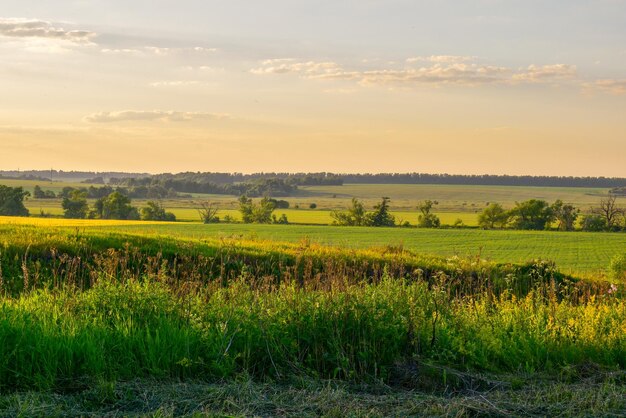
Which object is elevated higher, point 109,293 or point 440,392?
point 109,293

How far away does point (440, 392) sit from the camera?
24.8 feet

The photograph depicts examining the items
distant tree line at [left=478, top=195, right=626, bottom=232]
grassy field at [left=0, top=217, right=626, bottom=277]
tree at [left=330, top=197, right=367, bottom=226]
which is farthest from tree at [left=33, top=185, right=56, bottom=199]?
distant tree line at [left=478, top=195, right=626, bottom=232]

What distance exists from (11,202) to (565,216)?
3500 inches

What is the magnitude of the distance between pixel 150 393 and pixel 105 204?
108 meters

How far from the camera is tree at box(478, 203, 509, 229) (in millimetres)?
111062

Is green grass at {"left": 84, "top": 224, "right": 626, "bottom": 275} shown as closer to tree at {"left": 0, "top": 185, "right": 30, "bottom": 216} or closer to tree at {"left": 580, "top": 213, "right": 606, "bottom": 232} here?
tree at {"left": 580, "top": 213, "right": 606, "bottom": 232}

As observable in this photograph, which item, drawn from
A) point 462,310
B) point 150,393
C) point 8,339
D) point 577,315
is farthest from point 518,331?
point 8,339

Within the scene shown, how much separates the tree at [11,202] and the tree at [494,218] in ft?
246

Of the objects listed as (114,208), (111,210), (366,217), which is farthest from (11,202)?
(366,217)

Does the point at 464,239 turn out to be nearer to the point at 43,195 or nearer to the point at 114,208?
the point at 114,208

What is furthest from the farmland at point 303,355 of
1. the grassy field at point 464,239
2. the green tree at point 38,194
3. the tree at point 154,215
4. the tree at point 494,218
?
the green tree at point 38,194

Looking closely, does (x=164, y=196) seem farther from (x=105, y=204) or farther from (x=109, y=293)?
(x=109, y=293)

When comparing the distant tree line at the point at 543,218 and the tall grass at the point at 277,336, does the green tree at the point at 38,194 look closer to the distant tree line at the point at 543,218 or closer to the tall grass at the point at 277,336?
the distant tree line at the point at 543,218

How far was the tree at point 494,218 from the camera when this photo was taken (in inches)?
4373
